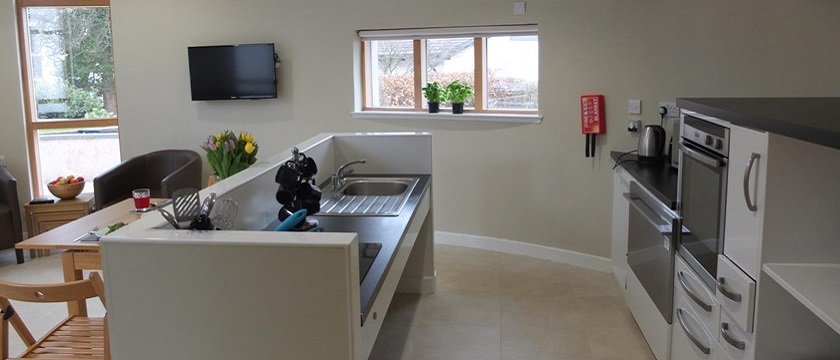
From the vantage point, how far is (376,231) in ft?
9.06

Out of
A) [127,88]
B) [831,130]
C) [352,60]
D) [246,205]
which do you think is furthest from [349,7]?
[831,130]

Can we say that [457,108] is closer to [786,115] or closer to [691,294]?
[691,294]

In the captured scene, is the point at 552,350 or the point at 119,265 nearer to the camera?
the point at 119,265

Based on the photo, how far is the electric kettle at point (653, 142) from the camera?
4.07 meters

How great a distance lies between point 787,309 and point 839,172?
44 centimetres

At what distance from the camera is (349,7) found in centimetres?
535

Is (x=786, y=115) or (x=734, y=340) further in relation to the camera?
(x=734, y=340)

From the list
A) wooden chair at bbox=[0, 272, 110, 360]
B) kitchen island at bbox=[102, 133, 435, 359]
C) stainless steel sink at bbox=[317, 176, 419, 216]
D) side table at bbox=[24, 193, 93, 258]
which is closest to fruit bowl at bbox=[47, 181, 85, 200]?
side table at bbox=[24, 193, 93, 258]

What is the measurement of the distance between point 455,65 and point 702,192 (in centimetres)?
302

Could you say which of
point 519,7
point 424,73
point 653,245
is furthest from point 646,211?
point 424,73

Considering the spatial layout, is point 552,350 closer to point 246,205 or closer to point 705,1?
point 246,205

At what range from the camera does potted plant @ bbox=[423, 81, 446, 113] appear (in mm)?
5246

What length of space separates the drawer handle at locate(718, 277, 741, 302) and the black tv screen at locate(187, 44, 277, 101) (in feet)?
13.5

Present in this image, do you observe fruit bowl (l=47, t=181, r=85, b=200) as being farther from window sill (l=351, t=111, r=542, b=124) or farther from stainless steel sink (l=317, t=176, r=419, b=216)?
stainless steel sink (l=317, t=176, r=419, b=216)
